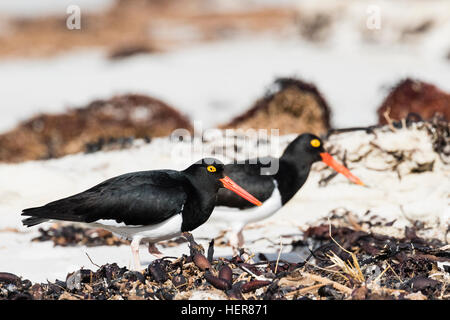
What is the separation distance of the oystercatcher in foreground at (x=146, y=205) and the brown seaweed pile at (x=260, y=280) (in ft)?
0.76

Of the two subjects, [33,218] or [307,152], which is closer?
[33,218]

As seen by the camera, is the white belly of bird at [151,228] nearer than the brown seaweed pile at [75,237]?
Yes

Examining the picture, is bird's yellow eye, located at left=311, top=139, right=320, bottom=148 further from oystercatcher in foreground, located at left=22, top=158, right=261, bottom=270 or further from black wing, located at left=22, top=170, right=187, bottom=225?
black wing, located at left=22, top=170, right=187, bottom=225

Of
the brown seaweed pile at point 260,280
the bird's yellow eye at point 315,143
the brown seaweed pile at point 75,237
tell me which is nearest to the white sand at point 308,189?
the brown seaweed pile at point 75,237

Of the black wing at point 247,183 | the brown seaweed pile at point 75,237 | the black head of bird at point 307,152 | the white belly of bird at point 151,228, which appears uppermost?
the black head of bird at point 307,152

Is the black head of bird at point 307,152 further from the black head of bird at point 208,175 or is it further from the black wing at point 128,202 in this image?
the black wing at point 128,202

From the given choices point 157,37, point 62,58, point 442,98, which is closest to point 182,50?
point 62,58

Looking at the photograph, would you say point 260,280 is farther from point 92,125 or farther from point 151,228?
point 92,125

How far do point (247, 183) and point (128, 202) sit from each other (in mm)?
1491

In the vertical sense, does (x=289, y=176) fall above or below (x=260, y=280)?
above

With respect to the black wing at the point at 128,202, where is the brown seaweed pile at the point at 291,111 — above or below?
above

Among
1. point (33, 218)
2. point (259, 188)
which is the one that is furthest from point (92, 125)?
point (33, 218)

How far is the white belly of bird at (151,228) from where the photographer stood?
4.45 metres

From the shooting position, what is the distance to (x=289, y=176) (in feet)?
19.4
